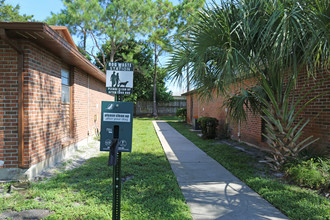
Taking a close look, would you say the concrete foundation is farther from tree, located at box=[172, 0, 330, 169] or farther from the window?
tree, located at box=[172, 0, 330, 169]

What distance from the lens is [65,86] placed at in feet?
22.6

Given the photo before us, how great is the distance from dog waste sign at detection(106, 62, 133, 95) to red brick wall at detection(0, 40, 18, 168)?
2832 millimetres

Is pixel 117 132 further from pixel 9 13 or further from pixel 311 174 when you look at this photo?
pixel 9 13

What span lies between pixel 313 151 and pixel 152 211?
4.31 meters

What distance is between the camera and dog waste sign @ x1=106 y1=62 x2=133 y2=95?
272cm

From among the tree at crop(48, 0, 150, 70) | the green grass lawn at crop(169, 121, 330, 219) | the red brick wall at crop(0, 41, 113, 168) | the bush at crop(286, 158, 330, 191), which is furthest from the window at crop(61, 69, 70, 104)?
the tree at crop(48, 0, 150, 70)

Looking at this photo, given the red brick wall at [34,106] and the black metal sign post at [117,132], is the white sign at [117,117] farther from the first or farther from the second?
the red brick wall at [34,106]

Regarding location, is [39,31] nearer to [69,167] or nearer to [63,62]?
[63,62]

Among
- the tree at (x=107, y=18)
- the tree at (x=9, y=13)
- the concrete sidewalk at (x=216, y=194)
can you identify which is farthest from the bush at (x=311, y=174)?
the tree at (x=9, y=13)

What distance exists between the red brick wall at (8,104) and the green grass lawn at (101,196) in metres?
0.86

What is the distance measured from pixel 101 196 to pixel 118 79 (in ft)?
7.20

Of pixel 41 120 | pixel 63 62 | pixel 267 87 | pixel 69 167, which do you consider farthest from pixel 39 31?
pixel 267 87

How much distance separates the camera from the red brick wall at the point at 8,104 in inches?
172

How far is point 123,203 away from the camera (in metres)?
3.47
